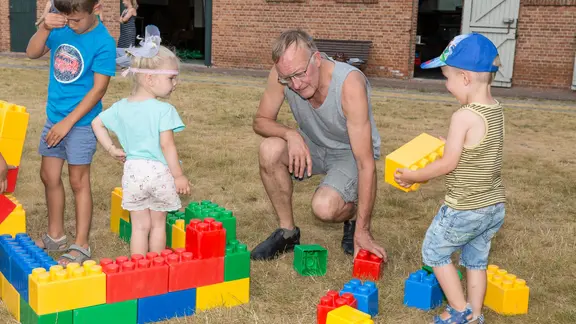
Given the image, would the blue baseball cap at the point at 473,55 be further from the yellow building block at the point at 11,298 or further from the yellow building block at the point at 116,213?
the yellow building block at the point at 116,213

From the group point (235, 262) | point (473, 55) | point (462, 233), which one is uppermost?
point (473, 55)

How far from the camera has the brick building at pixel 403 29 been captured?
587 inches

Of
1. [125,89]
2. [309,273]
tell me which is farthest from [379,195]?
[125,89]

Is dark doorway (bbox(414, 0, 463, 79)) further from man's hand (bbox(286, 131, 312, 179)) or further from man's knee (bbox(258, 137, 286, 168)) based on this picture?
man's hand (bbox(286, 131, 312, 179))

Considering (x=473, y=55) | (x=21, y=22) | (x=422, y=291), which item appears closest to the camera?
(x=473, y=55)

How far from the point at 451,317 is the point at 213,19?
16239mm

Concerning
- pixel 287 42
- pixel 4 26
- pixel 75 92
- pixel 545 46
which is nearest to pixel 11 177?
pixel 75 92

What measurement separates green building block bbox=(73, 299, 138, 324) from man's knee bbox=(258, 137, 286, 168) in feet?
4.61

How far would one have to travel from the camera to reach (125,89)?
38.5ft

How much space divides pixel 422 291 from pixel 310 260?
26.4 inches

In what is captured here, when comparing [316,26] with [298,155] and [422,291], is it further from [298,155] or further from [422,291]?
[422,291]

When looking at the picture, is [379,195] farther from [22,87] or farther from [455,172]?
[22,87]

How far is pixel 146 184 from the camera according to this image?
343cm

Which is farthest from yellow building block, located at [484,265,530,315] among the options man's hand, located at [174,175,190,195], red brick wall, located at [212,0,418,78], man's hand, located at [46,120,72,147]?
red brick wall, located at [212,0,418,78]
